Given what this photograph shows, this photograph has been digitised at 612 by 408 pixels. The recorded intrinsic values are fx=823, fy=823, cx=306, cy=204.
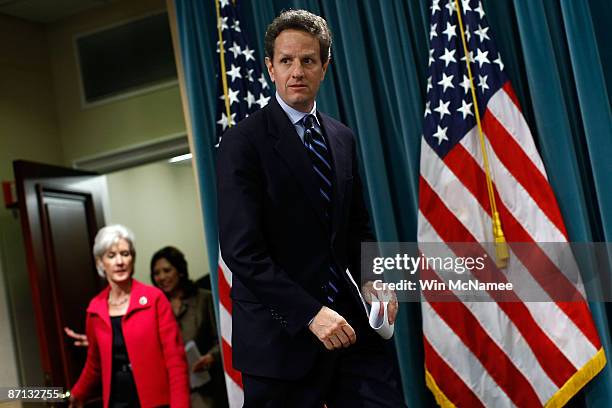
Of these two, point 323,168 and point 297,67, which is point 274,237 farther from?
point 297,67

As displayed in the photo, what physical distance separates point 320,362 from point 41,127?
4.26 m

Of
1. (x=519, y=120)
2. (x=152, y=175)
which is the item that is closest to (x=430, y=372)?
(x=519, y=120)

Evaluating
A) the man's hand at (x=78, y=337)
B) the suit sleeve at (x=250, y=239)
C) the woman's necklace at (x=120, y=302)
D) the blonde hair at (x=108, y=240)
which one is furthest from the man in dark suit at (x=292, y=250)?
the man's hand at (x=78, y=337)

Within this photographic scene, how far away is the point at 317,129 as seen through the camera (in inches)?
89.5

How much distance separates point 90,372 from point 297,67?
2510 mm

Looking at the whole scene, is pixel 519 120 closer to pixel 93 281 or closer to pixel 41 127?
pixel 93 281

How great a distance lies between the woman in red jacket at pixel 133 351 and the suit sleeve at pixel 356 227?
1.83 meters

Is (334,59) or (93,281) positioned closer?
(334,59)

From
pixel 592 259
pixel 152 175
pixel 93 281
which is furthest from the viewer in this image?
pixel 152 175

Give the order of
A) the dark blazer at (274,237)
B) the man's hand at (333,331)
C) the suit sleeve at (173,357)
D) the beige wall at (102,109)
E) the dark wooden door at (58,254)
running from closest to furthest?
the man's hand at (333,331) → the dark blazer at (274,237) → the suit sleeve at (173,357) → the dark wooden door at (58,254) → the beige wall at (102,109)

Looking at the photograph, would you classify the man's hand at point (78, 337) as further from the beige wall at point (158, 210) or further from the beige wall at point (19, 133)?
the beige wall at point (158, 210)

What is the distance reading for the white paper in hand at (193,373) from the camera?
4703 millimetres

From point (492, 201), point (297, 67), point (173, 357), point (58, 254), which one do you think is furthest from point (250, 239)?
point (58, 254)

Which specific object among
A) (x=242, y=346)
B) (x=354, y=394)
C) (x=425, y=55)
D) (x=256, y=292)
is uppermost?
(x=425, y=55)
